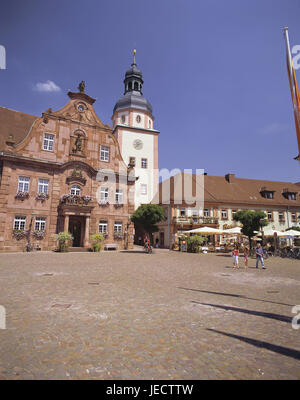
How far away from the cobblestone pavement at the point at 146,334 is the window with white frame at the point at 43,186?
19.2 meters

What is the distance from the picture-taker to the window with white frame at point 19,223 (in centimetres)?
2405

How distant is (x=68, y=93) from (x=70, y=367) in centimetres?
3089

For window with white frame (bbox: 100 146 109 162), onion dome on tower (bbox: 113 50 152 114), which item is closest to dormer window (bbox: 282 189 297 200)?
onion dome on tower (bbox: 113 50 152 114)

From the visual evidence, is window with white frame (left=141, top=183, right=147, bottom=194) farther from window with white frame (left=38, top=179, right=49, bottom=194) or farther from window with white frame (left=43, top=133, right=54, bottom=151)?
window with white frame (left=38, top=179, right=49, bottom=194)

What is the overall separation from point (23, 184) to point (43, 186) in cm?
188

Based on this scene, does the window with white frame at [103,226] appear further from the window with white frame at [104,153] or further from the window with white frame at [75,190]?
the window with white frame at [104,153]

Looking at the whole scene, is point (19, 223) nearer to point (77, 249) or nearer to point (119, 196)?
point (77, 249)

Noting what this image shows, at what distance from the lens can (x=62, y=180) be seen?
27.1 meters

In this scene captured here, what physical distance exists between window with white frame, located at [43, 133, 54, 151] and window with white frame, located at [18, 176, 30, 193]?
4.02m

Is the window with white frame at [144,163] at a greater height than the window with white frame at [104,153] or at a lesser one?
greater

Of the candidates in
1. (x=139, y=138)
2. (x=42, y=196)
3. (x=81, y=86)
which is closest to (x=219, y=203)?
(x=139, y=138)

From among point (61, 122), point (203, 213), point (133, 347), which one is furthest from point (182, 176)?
point (133, 347)

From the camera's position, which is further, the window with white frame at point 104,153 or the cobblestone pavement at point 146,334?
the window with white frame at point 104,153

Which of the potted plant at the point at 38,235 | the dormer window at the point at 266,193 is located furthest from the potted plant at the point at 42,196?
the dormer window at the point at 266,193
